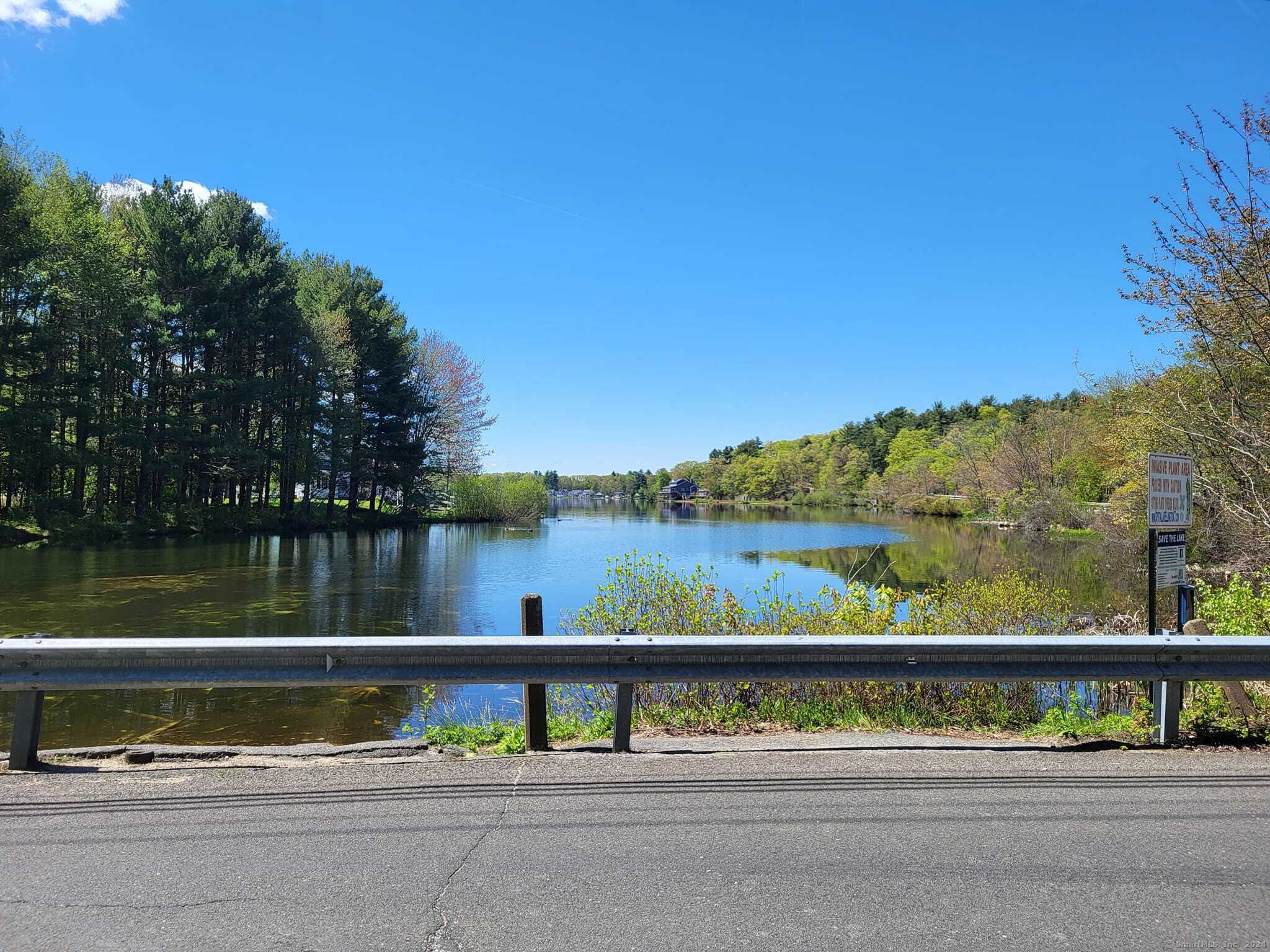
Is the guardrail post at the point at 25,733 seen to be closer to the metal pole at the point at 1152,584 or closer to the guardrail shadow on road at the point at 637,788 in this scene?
the guardrail shadow on road at the point at 637,788

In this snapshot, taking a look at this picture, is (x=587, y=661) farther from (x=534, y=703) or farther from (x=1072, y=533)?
(x=1072, y=533)

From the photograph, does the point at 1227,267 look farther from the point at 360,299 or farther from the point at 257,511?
the point at 360,299

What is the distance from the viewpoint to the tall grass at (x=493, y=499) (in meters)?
57.4

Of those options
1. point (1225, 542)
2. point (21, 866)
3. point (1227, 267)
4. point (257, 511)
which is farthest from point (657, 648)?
point (257, 511)

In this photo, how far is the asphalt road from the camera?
8.59 feet

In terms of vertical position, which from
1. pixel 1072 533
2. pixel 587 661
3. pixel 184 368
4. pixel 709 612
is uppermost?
pixel 184 368

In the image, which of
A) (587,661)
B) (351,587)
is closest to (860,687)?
(587,661)

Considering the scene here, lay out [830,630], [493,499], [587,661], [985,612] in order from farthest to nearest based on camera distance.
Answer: [493,499], [985,612], [830,630], [587,661]

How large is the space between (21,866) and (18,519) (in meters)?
32.7

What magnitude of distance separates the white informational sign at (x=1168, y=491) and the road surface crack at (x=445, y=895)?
17.8 feet

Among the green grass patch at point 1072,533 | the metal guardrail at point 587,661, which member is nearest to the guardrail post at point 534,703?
the metal guardrail at point 587,661

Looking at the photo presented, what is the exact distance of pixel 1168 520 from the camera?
6180 millimetres

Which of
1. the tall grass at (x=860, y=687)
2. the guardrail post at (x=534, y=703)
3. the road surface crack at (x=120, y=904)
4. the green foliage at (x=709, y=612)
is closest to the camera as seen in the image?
the road surface crack at (x=120, y=904)

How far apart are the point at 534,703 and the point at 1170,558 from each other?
17.3ft
